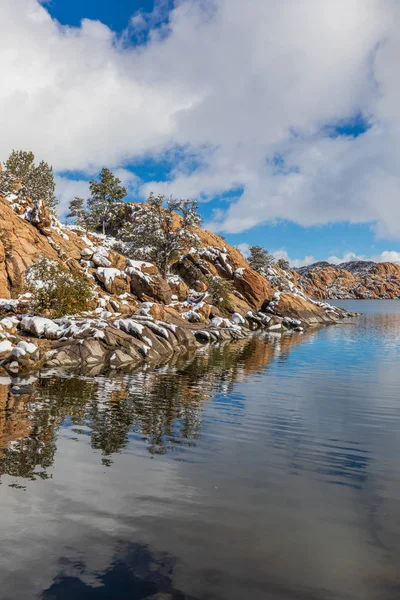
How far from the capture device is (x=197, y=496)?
10.4m

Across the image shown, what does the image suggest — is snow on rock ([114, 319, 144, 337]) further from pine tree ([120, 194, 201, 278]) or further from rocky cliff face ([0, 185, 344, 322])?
pine tree ([120, 194, 201, 278])

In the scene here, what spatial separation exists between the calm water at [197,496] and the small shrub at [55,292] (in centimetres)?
1967

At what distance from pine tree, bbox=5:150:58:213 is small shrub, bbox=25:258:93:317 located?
4494 centimetres

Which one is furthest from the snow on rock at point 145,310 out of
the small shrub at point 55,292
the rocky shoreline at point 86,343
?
the small shrub at point 55,292

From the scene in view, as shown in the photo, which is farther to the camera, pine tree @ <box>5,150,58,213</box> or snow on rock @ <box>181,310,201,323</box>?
pine tree @ <box>5,150,58,213</box>

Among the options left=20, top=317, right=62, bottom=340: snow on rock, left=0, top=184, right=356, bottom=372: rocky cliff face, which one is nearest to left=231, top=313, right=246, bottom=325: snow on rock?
left=0, top=184, right=356, bottom=372: rocky cliff face

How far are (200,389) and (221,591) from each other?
17.4 meters

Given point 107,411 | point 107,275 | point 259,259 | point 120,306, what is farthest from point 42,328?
point 259,259

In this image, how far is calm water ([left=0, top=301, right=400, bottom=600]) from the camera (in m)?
7.20

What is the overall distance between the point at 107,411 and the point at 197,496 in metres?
9.14

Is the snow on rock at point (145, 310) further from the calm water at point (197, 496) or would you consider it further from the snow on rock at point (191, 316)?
the calm water at point (197, 496)

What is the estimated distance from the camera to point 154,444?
14.2 metres

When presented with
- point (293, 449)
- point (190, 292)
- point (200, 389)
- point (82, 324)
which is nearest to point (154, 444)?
point (293, 449)

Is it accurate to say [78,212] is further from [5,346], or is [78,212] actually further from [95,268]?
[5,346]
